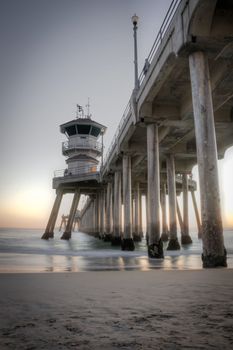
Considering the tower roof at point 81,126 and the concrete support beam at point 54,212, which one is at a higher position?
the tower roof at point 81,126

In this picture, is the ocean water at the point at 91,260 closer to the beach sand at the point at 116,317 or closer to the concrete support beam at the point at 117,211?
the beach sand at the point at 116,317

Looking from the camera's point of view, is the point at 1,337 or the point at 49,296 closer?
the point at 1,337

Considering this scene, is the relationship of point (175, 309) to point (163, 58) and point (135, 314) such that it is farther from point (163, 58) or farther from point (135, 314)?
point (163, 58)

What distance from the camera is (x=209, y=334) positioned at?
1.75 meters

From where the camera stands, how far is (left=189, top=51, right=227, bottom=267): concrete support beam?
→ 7746 mm

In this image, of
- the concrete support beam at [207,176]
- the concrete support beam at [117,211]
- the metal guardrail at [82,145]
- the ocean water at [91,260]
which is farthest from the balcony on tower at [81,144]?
the concrete support beam at [207,176]

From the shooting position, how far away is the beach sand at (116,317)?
163 centimetres

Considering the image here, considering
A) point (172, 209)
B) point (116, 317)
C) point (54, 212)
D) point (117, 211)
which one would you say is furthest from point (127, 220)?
point (54, 212)

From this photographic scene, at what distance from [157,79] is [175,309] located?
35.1 ft

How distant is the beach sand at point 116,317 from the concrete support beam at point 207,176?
172 inches

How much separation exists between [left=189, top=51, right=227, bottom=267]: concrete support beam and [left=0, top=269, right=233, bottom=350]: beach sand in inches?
172

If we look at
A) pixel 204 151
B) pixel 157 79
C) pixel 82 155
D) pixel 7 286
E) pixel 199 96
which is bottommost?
pixel 7 286

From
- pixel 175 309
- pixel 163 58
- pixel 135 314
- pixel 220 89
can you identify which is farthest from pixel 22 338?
pixel 220 89

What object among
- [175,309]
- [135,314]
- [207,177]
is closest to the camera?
[135,314]
